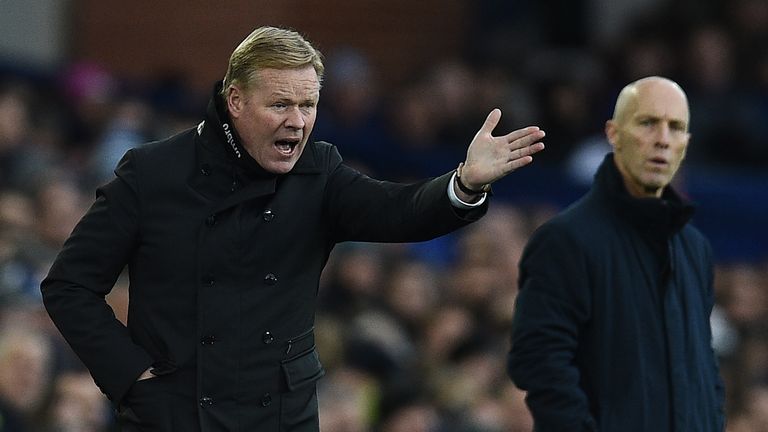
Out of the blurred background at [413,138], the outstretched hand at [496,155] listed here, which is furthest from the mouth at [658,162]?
the blurred background at [413,138]

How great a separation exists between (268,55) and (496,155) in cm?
63

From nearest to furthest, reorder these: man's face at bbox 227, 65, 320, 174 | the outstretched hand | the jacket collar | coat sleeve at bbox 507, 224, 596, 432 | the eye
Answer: the outstretched hand < man's face at bbox 227, 65, 320, 174 < coat sleeve at bbox 507, 224, 596, 432 < the jacket collar < the eye

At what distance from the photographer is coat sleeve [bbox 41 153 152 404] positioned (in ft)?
14.3

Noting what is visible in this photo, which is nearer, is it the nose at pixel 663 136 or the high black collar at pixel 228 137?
Answer: the high black collar at pixel 228 137

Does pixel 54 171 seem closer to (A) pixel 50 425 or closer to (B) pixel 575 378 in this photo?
(A) pixel 50 425

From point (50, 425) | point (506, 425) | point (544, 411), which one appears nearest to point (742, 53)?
point (506, 425)

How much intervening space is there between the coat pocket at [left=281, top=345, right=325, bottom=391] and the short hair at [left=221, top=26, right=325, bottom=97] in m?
0.72

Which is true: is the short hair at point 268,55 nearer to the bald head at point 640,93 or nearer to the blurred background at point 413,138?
the bald head at point 640,93

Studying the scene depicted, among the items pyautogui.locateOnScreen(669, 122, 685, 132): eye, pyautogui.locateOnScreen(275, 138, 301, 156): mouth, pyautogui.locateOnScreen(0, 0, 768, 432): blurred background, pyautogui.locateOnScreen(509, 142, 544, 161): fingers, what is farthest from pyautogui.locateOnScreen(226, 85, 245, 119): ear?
pyautogui.locateOnScreen(0, 0, 768, 432): blurred background

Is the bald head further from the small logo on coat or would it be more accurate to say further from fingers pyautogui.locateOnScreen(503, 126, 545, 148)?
the small logo on coat

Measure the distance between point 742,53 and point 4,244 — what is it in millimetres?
6493

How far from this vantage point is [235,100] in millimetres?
4395

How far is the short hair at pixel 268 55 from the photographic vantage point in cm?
431

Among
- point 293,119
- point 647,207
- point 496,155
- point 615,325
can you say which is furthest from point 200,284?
point 647,207
